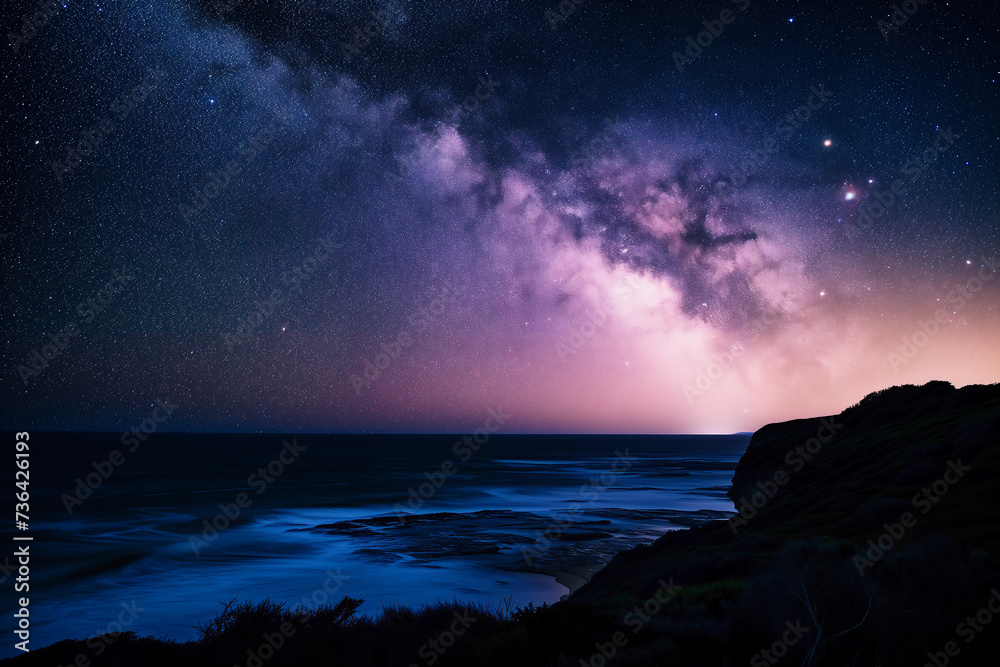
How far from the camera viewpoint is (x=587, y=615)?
6828mm

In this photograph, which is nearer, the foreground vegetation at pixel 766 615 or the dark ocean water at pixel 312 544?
the foreground vegetation at pixel 766 615

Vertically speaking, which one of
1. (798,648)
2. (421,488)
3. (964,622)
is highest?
(964,622)

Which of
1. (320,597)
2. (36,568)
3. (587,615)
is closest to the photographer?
(587,615)

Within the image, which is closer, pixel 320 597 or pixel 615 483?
pixel 320 597

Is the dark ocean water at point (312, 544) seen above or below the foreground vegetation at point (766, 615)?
below

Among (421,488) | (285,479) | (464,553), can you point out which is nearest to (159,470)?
(285,479)

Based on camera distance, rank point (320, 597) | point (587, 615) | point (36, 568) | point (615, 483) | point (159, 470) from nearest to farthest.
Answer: point (587, 615), point (320, 597), point (36, 568), point (615, 483), point (159, 470)

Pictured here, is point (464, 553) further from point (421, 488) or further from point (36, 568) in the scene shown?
point (421, 488)

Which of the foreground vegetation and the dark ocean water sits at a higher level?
the foreground vegetation

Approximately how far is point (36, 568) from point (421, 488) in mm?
31552

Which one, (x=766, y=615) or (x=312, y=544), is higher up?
(x=766, y=615)

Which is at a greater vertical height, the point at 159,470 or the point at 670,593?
the point at 670,593

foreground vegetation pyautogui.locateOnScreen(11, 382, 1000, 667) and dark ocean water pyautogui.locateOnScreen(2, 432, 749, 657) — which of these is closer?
foreground vegetation pyautogui.locateOnScreen(11, 382, 1000, 667)

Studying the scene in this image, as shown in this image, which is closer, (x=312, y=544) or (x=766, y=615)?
(x=766, y=615)
